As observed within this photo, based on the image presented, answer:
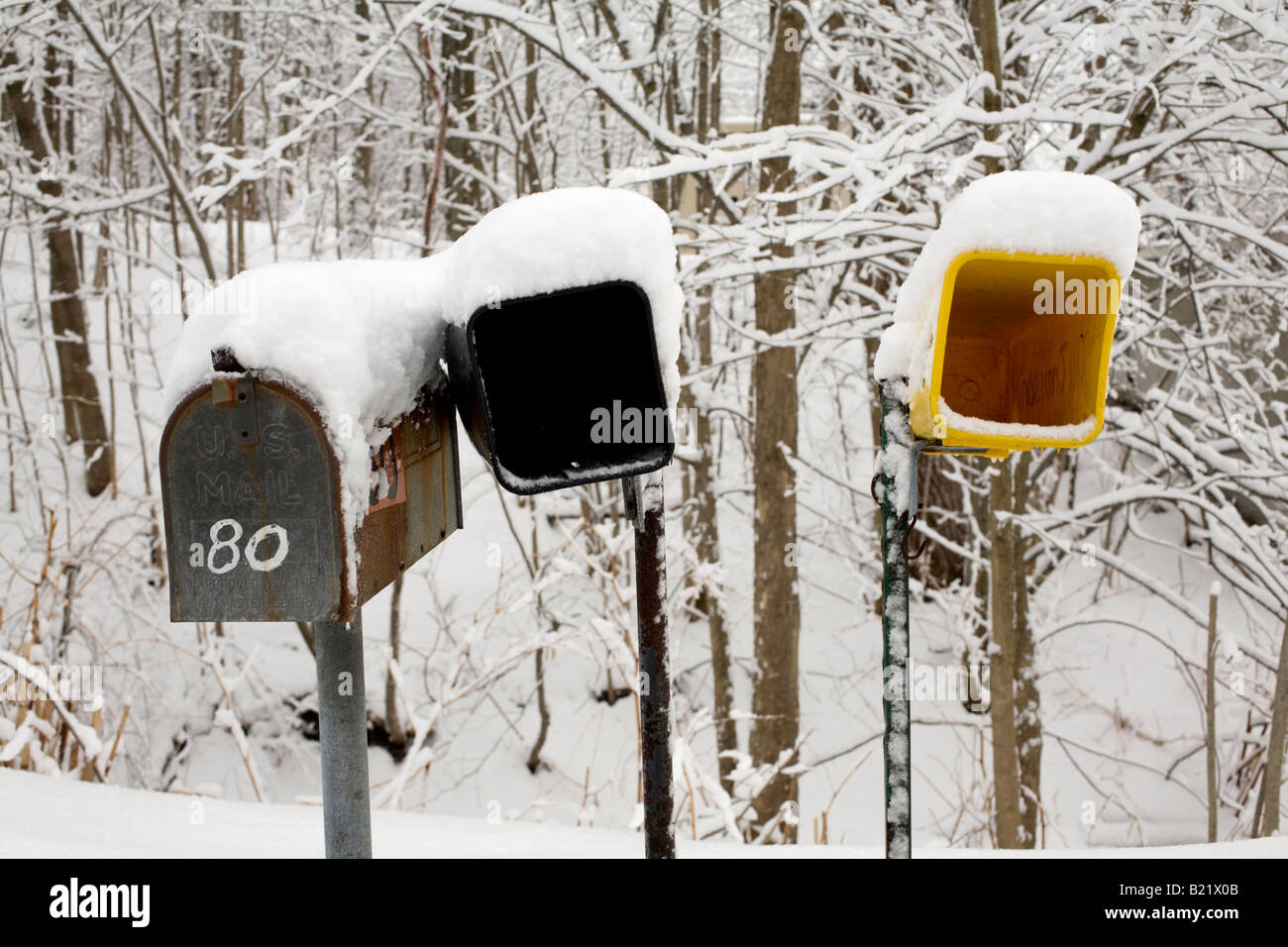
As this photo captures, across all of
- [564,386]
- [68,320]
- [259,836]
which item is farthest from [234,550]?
[68,320]

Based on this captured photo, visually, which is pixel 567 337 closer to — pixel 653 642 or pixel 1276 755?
pixel 653 642

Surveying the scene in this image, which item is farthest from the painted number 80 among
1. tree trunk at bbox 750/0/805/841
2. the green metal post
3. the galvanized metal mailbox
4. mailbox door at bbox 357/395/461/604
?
tree trunk at bbox 750/0/805/841

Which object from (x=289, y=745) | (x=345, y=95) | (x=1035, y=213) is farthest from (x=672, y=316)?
(x=289, y=745)

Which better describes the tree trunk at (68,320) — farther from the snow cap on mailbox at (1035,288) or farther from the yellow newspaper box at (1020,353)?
Result: the snow cap on mailbox at (1035,288)

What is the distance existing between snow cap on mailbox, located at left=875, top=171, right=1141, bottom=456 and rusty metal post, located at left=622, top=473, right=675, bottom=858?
465mm

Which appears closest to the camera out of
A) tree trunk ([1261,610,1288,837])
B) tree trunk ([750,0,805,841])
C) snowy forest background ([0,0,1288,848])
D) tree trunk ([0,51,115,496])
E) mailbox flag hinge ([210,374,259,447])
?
mailbox flag hinge ([210,374,259,447])

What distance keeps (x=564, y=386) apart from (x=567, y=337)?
11cm

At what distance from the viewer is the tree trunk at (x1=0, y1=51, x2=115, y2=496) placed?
8.85 meters

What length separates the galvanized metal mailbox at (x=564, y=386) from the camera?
1.48 m

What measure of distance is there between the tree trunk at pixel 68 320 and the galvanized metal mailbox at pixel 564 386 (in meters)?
8.15

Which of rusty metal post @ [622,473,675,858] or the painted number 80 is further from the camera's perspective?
rusty metal post @ [622,473,675,858]

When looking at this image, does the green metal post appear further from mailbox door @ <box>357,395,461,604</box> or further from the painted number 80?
the painted number 80

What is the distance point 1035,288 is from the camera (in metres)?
1.91

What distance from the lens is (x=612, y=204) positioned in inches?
56.3
